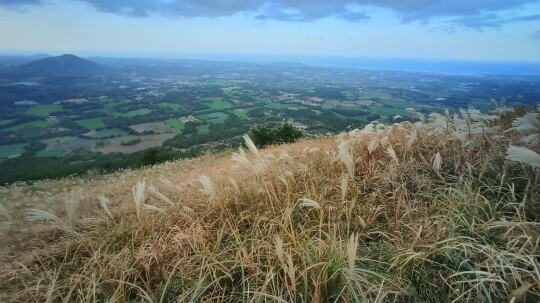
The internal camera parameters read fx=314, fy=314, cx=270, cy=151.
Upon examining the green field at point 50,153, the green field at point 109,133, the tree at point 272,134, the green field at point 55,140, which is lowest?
the green field at point 55,140

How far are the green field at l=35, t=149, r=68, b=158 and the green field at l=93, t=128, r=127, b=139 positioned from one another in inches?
351

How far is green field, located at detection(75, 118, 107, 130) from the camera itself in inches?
2558

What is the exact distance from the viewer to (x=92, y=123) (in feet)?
222

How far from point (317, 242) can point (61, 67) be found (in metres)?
178

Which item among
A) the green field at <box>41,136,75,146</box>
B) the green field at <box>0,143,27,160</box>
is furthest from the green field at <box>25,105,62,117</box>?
the green field at <box>0,143,27,160</box>

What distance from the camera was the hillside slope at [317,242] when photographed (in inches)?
79.4

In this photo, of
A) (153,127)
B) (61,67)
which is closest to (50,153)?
(153,127)

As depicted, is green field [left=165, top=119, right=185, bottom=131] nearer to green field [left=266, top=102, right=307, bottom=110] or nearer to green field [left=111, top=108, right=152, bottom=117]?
green field [left=111, top=108, right=152, bottom=117]

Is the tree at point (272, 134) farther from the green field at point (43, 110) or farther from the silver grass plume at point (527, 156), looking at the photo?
the green field at point (43, 110)

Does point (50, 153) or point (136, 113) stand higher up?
point (136, 113)

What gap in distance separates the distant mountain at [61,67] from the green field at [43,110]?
55100 mm

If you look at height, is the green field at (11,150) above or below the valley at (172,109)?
below

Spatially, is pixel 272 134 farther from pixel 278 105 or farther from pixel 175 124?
pixel 278 105

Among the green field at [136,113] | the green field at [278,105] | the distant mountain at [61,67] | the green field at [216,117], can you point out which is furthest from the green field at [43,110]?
the distant mountain at [61,67]
